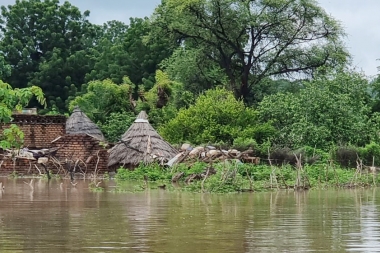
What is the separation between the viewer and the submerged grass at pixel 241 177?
2025 centimetres

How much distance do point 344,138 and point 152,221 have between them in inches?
787

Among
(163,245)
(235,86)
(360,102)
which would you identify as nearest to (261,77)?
(235,86)

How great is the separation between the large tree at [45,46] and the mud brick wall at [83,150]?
2135 centimetres

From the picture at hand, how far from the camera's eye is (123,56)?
4959cm

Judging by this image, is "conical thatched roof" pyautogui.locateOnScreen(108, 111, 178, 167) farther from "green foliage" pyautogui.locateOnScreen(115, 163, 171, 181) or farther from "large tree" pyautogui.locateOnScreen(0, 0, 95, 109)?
"large tree" pyautogui.locateOnScreen(0, 0, 95, 109)

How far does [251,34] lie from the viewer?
1500 inches

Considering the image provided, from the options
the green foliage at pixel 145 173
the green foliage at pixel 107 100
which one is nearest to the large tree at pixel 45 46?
the green foliage at pixel 107 100

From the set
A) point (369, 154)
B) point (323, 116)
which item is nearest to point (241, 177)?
point (369, 154)

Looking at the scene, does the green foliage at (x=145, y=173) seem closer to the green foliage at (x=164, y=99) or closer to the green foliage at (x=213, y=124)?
the green foliage at (x=213, y=124)

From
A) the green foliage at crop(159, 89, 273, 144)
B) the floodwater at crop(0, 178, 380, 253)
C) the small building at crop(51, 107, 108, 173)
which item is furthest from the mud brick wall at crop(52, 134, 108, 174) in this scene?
the floodwater at crop(0, 178, 380, 253)

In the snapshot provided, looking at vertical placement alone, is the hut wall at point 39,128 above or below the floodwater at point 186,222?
above

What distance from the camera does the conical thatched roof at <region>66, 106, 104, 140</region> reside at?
3309 cm

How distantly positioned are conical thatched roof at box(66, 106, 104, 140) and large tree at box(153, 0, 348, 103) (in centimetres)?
701

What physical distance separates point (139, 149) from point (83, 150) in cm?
198
